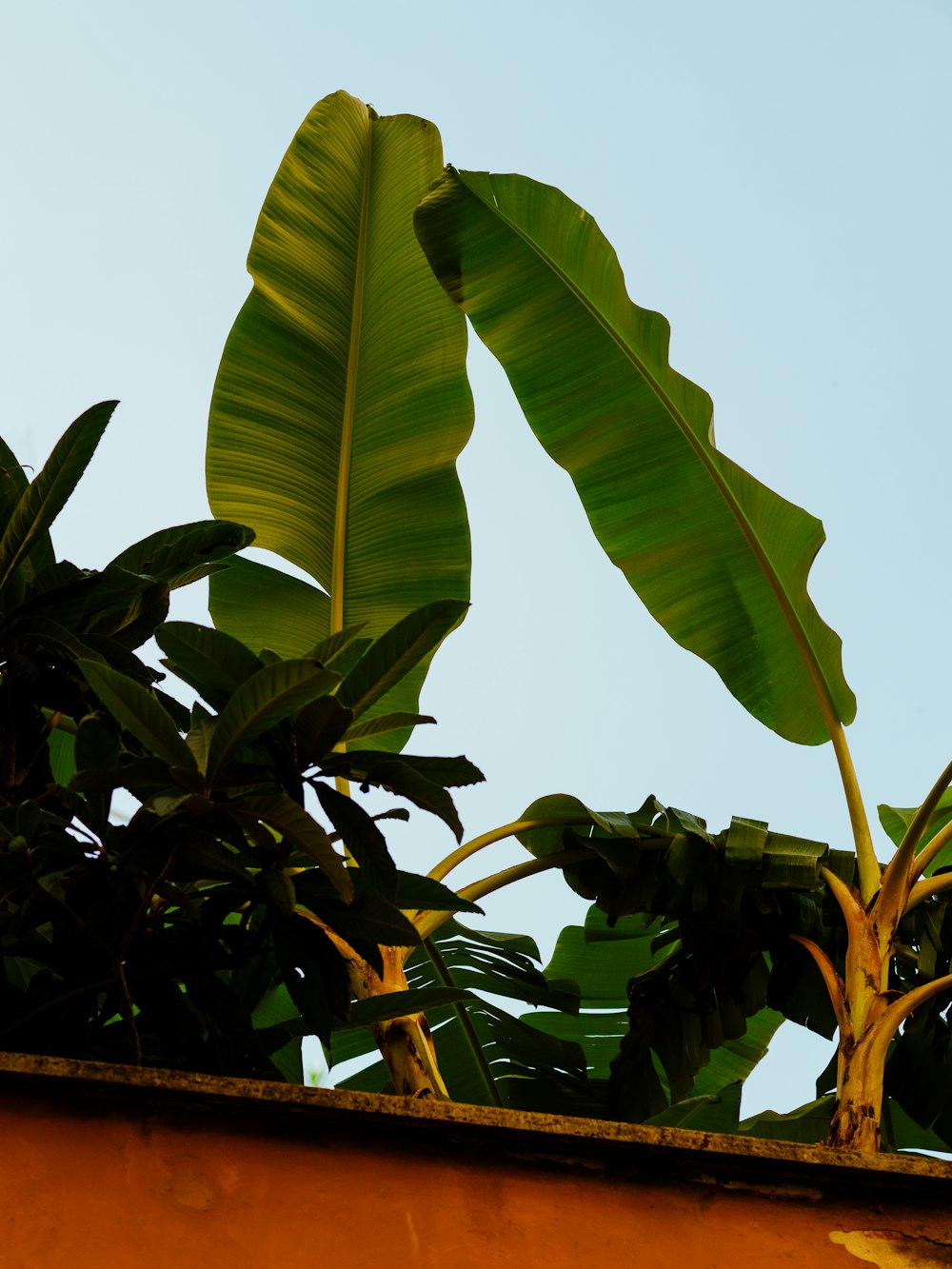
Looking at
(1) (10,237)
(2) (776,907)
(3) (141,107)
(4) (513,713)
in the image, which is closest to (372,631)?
(2) (776,907)

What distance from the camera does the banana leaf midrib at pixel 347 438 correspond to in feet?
9.07

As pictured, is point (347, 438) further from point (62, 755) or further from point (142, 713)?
point (142, 713)

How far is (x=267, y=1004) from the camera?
2812mm

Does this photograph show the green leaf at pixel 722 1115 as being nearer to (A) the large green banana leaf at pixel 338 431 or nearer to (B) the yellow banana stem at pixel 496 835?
(B) the yellow banana stem at pixel 496 835

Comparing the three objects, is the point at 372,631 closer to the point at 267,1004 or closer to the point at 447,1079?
the point at 267,1004

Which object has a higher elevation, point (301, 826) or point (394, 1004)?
point (301, 826)

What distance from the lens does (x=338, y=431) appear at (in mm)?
2852

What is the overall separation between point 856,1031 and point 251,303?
1897 millimetres

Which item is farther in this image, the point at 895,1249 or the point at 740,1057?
the point at 740,1057

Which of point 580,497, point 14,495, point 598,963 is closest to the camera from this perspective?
point 14,495

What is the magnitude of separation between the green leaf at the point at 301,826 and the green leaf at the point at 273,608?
140cm

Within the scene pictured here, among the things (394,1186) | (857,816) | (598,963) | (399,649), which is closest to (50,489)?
(399,649)

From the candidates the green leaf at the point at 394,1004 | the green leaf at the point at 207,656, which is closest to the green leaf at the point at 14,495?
the green leaf at the point at 207,656

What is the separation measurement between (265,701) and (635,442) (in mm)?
1545
